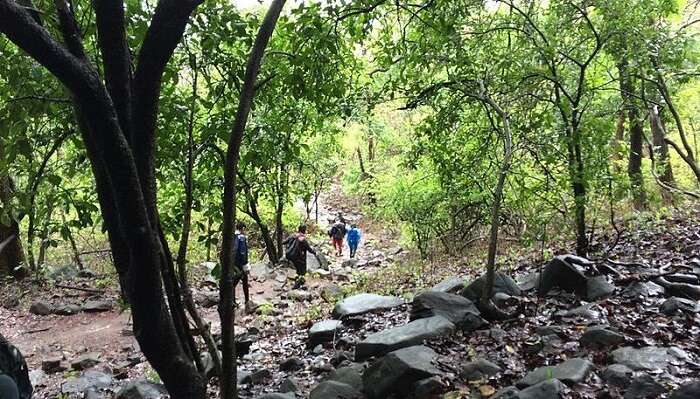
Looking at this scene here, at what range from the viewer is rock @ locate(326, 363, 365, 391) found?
5.37 metres

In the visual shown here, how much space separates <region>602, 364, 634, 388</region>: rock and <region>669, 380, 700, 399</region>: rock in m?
0.67

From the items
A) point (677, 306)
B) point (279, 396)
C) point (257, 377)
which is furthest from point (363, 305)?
→ point (677, 306)

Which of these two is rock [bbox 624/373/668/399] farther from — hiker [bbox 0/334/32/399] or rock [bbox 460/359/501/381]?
hiker [bbox 0/334/32/399]

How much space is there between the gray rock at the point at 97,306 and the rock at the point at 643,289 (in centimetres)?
1085

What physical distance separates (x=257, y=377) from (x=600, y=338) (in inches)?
149

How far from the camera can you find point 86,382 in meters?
7.87

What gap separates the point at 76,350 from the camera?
10.6 meters

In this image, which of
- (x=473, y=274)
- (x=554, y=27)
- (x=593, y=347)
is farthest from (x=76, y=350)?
(x=554, y=27)

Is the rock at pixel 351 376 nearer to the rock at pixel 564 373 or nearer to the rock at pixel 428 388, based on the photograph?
the rock at pixel 428 388

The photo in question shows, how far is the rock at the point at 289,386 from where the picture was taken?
585 cm

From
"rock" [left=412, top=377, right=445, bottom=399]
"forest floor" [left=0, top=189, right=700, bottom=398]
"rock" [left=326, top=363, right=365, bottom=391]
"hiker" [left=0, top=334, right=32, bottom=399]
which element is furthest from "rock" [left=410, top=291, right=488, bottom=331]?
"hiker" [left=0, top=334, right=32, bottom=399]

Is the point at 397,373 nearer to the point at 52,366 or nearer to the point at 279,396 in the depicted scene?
the point at 279,396

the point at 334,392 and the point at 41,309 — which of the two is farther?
the point at 41,309

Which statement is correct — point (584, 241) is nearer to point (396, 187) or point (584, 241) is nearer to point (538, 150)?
point (538, 150)
